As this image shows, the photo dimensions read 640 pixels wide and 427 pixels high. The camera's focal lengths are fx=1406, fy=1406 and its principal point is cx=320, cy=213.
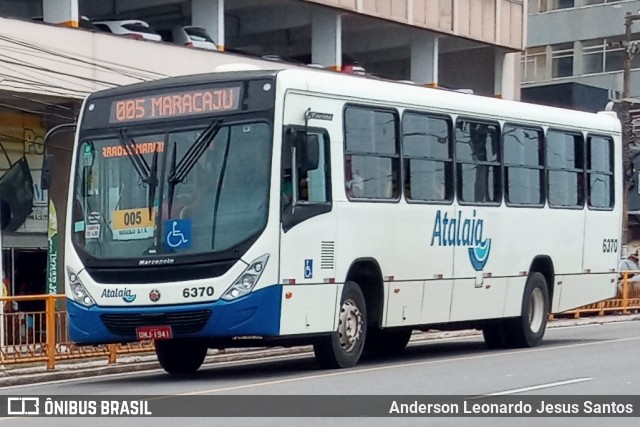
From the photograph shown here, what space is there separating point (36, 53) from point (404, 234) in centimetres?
1102

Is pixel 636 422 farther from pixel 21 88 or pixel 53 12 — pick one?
pixel 53 12

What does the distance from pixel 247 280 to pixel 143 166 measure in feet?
6.23

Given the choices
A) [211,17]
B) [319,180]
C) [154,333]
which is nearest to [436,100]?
[319,180]

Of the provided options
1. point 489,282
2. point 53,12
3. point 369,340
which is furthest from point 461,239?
point 53,12

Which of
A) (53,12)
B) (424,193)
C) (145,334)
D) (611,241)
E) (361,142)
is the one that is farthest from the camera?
(53,12)

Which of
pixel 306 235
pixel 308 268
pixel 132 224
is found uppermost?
pixel 132 224

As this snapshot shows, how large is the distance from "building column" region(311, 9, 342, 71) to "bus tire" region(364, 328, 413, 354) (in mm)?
15721

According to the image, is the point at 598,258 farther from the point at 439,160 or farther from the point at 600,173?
the point at 439,160

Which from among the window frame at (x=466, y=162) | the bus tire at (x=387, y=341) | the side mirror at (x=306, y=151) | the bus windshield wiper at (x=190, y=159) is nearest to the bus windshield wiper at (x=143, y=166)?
the bus windshield wiper at (x=190, y=159)

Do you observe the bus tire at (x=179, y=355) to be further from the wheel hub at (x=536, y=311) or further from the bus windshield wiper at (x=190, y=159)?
the wheel hub at (x=536, y=311)

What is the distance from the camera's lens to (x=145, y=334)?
15.9 m

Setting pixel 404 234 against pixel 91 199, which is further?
pixel 404 234

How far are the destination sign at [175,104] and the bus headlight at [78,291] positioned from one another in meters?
1.89

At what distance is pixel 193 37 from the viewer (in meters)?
31.5
